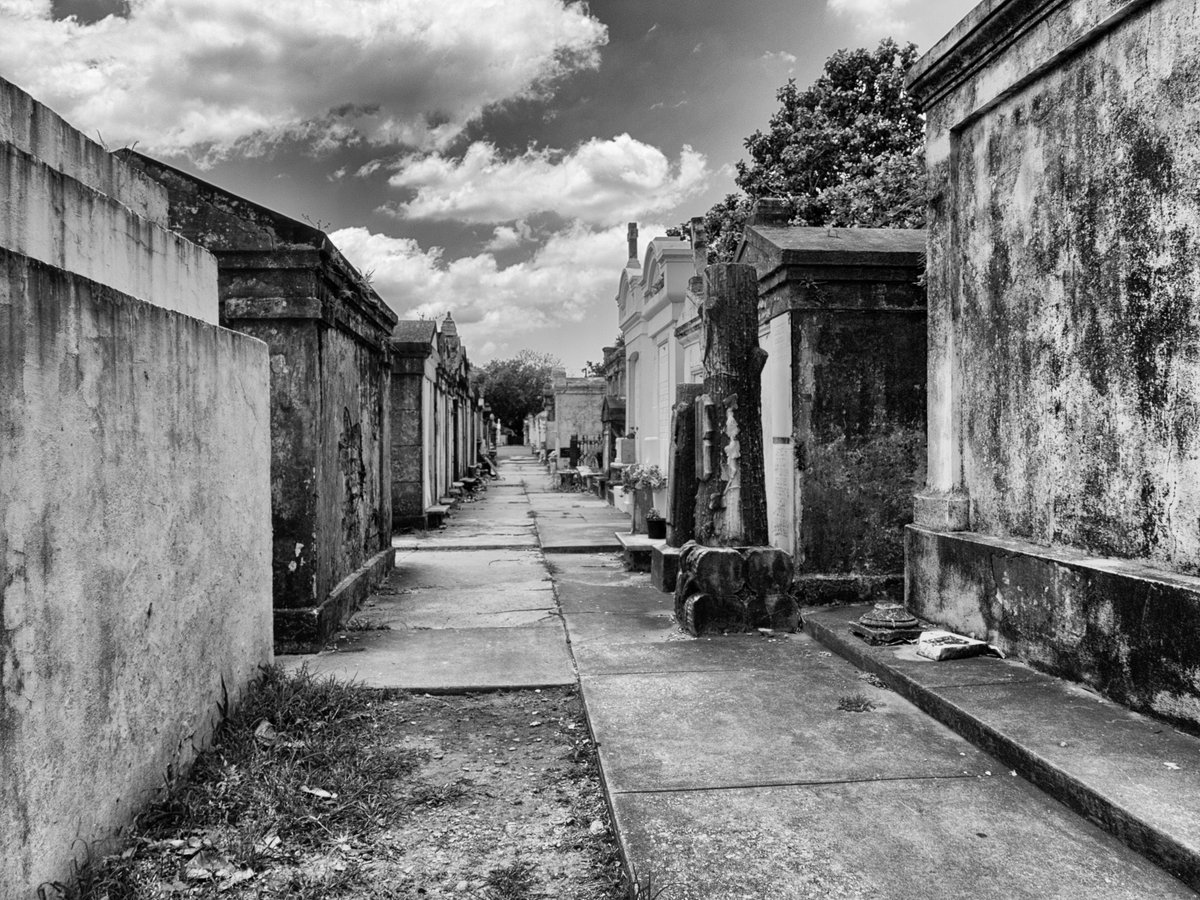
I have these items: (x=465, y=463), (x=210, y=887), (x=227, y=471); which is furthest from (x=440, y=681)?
(x=465, y=463)

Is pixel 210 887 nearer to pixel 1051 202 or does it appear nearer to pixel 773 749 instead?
pixel 773 749

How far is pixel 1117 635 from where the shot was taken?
12.0ft

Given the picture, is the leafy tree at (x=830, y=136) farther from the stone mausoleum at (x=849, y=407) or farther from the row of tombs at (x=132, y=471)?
the row of tombs at (x=132, y=471)

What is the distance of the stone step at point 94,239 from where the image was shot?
2.57 metres

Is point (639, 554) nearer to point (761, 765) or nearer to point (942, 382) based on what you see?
point (942, 382)

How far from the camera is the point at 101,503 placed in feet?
8.60

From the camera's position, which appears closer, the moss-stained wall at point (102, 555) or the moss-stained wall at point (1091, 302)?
the moss-stained wall at point (102, 555)

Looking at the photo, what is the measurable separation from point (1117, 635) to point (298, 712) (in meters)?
3.55

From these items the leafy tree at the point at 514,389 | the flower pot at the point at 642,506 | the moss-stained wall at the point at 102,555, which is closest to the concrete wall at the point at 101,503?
the moss-stained wall at the point at 102,555

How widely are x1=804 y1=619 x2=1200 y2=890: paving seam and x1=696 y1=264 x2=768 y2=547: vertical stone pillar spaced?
152cm

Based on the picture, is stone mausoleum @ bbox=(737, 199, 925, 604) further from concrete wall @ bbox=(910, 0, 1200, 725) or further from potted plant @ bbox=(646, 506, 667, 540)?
potted plant @ bbox=(646, 506, 667, 540)

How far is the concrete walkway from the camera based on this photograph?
8.33ft

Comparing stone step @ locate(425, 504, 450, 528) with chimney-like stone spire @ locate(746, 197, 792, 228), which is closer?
chimney-like stone spire @ locate(746, 197, 792, 228)

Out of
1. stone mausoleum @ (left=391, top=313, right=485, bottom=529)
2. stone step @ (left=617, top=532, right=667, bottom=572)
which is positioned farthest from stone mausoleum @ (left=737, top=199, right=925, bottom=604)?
stone mausoleum @ (left=391, top=313, right=485, bottom=529)
